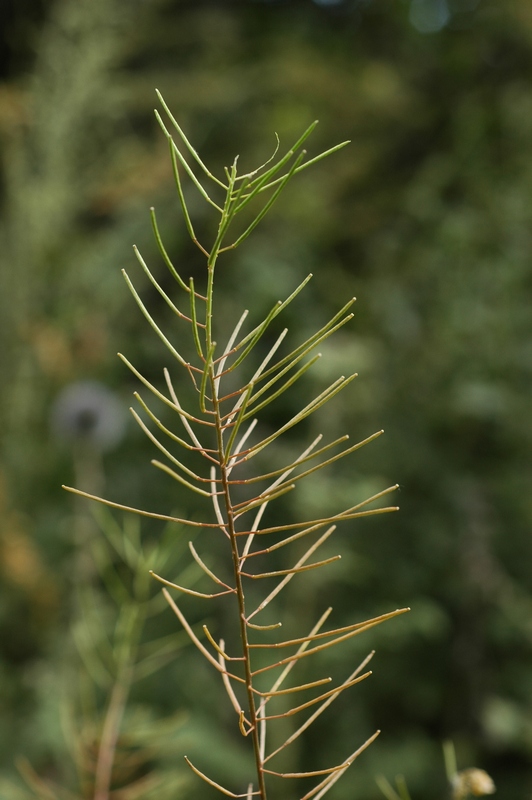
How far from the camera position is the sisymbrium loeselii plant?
12 centimetres

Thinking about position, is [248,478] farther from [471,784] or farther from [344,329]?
[344,329]

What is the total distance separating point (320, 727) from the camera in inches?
52.4

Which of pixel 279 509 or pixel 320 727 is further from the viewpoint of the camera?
pixel 279 509

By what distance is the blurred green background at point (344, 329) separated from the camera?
1.24 m

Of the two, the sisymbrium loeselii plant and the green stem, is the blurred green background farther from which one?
the green stem

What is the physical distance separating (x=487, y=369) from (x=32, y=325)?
0.79 metres

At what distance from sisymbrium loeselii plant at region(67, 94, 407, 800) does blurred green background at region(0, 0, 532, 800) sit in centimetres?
9

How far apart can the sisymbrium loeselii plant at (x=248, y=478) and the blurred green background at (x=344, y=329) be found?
89mm

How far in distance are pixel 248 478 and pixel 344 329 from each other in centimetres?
96

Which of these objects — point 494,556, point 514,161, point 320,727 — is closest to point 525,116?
point 514,161

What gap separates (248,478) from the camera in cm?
83

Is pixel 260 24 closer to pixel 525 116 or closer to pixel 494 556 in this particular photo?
pixel 525 116

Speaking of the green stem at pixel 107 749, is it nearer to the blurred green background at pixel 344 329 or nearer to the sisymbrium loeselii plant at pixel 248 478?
the sisymbrium loeselii plant at pixel 248 478

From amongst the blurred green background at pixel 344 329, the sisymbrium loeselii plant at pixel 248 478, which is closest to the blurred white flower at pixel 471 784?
the sisymbrium loeselii plant at pixel 248 478
